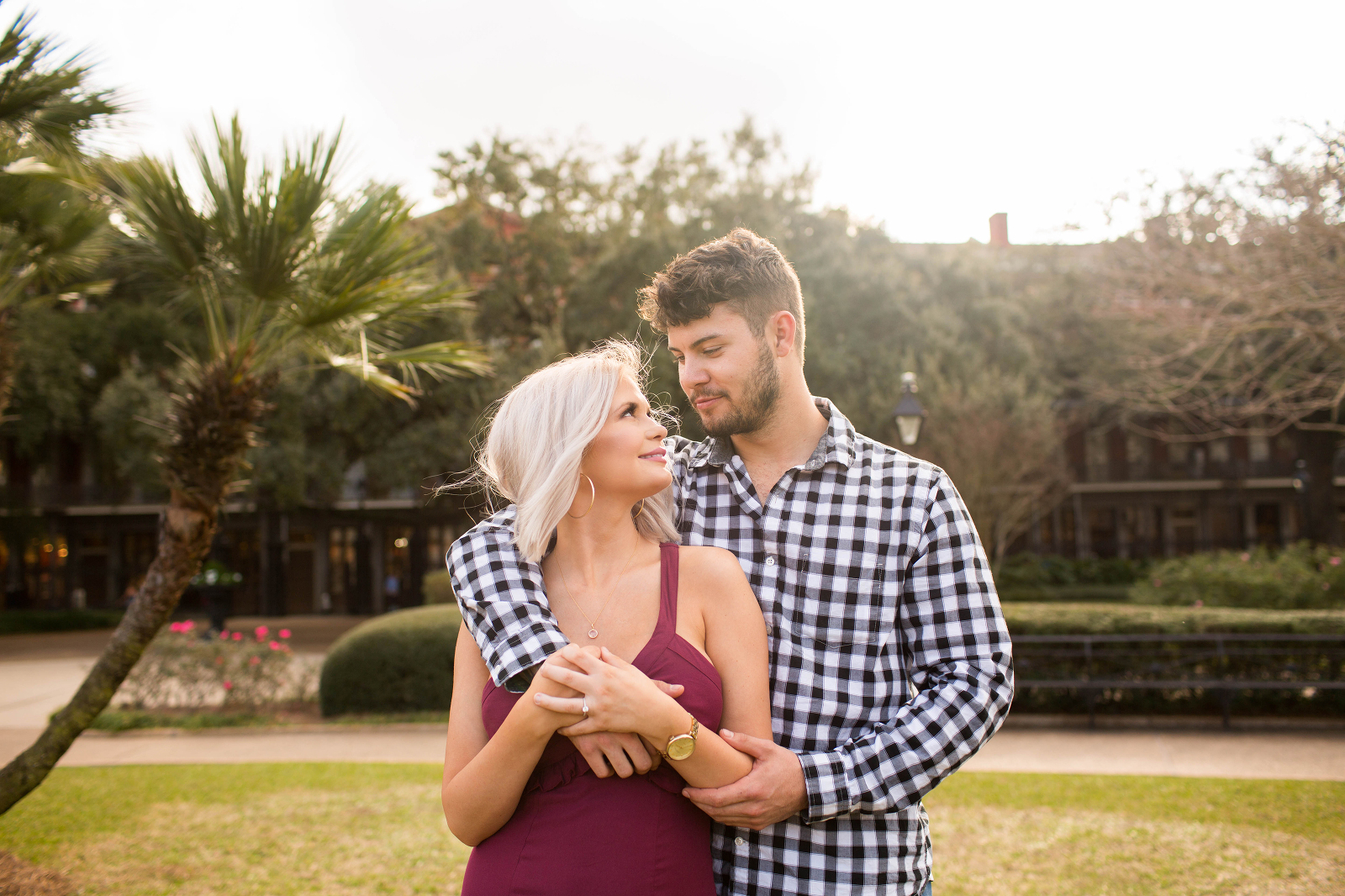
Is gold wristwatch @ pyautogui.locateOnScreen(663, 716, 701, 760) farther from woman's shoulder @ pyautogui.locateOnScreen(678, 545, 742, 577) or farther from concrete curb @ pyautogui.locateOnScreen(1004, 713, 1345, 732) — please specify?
concrete curb @ pyautogui.locateOnScreen(1004, 713, 1345, 732)

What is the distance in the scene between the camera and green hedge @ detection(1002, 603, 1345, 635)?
9.17m

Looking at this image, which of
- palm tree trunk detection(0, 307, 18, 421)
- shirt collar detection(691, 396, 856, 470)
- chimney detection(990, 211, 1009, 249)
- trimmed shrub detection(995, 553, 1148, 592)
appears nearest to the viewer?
shirt collar detection(691, 396, 856, 470)

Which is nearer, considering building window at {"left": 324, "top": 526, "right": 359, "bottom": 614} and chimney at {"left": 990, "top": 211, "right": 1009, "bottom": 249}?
building window at {"left": 324, "top": 526, "right": 359, "bottom": 614}

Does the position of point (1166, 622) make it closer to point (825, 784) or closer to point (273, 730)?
point (825, 784)

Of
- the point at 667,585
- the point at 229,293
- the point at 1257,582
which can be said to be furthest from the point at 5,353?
the point at 1257,582

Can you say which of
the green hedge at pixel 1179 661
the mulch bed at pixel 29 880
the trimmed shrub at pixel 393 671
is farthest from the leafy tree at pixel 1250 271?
the mulch bed at pixel 29 880

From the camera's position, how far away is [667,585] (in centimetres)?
194

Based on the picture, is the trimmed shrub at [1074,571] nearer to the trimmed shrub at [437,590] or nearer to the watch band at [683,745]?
the trimmed shrub at [437,590]

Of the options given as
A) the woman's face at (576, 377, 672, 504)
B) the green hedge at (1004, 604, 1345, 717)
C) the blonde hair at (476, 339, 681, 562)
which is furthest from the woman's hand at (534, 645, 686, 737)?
the green hedge at (1004, 604, 1345, 717)

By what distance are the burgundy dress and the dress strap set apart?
0.09ft

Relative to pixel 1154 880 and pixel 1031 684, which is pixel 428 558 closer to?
pixel 1031 684

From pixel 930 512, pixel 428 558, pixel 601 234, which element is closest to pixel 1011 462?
pixel 601 234

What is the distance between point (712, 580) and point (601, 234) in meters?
19.2

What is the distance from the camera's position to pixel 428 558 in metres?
31.6
